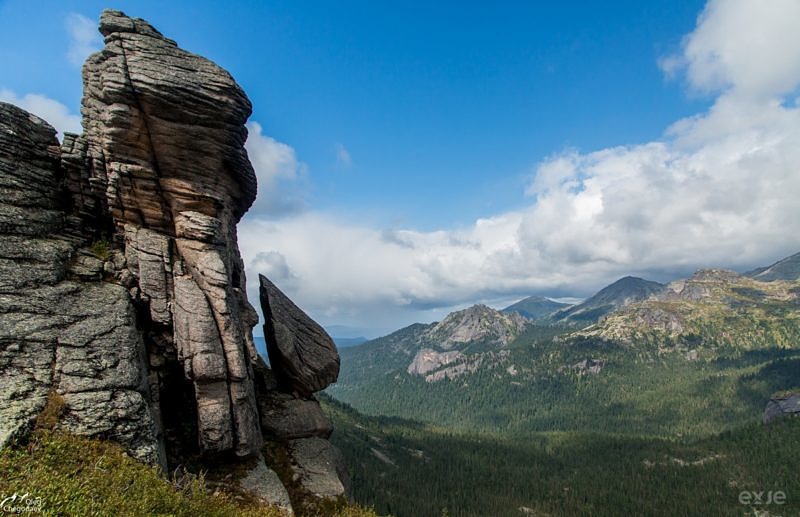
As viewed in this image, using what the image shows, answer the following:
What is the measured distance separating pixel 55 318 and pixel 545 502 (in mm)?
214700

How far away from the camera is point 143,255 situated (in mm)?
29344

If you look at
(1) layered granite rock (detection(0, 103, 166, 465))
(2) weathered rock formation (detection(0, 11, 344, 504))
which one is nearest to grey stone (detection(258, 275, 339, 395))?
(2) weathered rock formation (detection(0, 11, 344, 504))

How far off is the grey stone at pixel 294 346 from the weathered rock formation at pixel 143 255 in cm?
284

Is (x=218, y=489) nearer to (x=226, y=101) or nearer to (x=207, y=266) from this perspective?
(x=207, y=266)

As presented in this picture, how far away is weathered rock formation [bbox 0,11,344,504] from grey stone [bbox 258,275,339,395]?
2.84 metres

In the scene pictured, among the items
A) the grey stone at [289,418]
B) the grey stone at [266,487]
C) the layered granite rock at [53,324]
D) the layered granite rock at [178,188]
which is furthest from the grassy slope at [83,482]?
the grey stone at [289,418]

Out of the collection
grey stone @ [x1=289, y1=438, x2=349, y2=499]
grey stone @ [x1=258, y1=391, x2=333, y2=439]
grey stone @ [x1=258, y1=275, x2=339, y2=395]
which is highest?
grey stone @ [x1=258, y1=275, x2=339, y2=395]

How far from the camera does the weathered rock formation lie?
23.0 meters

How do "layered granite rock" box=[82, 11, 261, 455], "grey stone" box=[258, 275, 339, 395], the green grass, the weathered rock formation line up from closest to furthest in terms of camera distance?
the green grass, the weathered rock formation, "layered granite rock" box=[82, 11, 261, 455], "grey stone" box=[258, 275, 339, 395]

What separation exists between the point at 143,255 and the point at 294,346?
14746 millimetres

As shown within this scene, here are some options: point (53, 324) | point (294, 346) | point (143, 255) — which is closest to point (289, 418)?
point (294, 346)

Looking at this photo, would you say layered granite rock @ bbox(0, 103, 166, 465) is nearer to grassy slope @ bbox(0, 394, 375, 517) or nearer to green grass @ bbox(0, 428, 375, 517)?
grassy slope @ bbox(0, 394, 375, 517)

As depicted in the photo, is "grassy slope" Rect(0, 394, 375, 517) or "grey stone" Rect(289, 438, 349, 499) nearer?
"grassy slope" Rect(0, 394, 375, 517)

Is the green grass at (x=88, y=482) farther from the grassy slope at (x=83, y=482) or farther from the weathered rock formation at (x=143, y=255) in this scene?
the weathered rock formation at (x=143, y=255)
